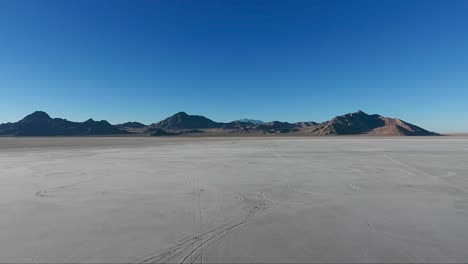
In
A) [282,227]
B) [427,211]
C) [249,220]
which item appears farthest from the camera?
[427,211]

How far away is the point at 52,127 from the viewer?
17525cm

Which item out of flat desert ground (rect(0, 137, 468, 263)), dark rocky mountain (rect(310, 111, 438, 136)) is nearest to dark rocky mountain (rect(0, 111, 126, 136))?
dark rocky mountain (rect(310, 111, 438, 136))

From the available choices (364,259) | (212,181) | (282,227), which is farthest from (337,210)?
(212,181)

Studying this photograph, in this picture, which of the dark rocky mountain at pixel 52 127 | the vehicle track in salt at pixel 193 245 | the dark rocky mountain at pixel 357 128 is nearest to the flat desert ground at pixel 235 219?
the vehicle track in salt at pixel 193 245

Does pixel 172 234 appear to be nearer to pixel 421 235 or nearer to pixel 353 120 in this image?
pixel 421 235

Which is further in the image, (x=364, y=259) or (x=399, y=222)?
(x=399, y=222)

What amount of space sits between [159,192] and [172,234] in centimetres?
429

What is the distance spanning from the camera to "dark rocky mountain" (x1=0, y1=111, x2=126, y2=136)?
164625 mm

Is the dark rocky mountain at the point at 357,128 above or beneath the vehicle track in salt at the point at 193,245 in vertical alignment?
above

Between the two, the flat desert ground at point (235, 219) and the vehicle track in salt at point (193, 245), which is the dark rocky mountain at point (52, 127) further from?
the vehicle track in salt at point (193, 245)

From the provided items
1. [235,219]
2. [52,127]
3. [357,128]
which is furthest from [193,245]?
[52,127]

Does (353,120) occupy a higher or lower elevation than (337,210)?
higher

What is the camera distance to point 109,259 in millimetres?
5164

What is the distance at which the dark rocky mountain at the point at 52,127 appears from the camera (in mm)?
164625
